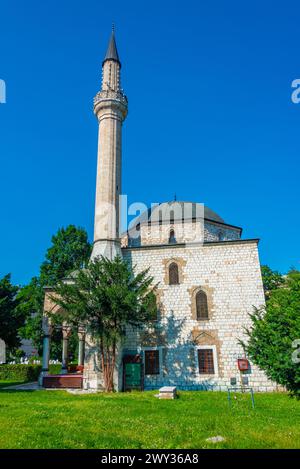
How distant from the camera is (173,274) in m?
18.0

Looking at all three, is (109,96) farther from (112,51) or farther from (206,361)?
(206,361)

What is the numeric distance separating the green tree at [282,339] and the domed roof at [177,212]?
10443 millimetres

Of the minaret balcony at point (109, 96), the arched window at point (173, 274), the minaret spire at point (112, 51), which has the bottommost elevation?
the arched window at point (173, 274)

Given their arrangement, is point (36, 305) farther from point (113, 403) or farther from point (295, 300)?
point (295, 300)

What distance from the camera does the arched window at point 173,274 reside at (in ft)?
58.4

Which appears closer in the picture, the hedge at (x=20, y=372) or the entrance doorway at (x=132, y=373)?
the entrance doorway at (x=132, y=373)

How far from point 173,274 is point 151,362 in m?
4.74

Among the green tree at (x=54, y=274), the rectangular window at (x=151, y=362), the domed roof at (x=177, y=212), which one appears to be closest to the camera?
the rectangular window at (x=151, y=362)

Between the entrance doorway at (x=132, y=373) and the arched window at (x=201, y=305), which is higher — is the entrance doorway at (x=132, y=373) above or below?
below

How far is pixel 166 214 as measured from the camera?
2238 cm

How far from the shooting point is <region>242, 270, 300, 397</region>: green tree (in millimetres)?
10094

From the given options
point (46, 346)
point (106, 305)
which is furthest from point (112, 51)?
point (46, 346)

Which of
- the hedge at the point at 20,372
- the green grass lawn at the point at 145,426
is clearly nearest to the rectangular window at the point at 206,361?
the green grass lawn at the point at 145,426

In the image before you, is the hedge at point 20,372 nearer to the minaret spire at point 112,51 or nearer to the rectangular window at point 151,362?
the rectangular window at point 151,362
